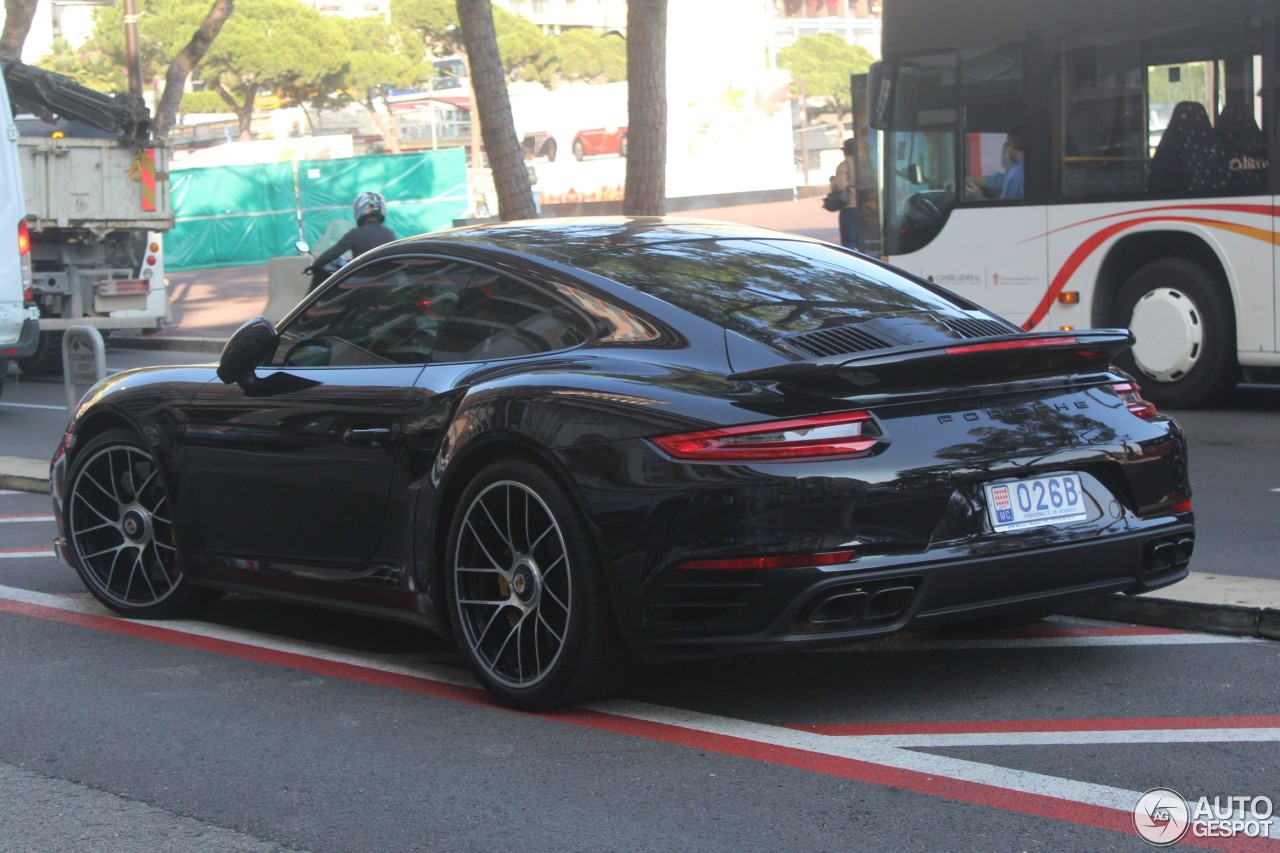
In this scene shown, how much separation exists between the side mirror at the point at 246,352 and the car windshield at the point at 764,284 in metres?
1.25

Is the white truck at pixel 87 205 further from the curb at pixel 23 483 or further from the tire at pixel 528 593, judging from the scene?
the tire at pixel 528 593

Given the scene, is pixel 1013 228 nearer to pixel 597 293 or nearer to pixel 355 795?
pixel 597 293

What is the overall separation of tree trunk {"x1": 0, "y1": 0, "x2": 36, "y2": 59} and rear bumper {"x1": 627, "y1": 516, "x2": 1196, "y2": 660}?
22.5 metres

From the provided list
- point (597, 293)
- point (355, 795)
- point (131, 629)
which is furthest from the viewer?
point (131, 629)

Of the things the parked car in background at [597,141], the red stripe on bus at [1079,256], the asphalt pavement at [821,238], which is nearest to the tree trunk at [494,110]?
the red stripe on bus at [1079,256]

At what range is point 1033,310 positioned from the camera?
12.9 meters

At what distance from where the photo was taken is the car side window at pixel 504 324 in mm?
5180

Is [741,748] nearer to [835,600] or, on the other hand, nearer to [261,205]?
[835,600]

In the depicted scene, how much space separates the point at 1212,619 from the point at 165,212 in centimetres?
1570

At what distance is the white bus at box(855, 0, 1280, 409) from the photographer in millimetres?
11578

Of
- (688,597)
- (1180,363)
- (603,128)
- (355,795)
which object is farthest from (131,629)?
(603,128)

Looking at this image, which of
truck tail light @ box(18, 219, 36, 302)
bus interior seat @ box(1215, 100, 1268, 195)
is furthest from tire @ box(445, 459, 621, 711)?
truck tail light @ box(18, 219, 36, 302)

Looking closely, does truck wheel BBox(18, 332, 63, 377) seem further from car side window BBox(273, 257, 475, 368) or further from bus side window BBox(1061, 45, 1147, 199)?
car side window BBox(273, 257, 475, 368)

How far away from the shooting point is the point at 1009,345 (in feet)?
15.6
